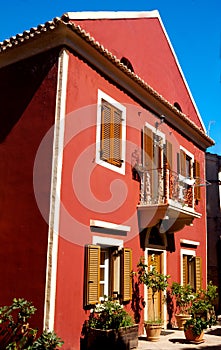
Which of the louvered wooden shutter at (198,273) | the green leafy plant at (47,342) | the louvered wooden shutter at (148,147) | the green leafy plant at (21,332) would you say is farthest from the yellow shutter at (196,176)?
the green leafy plant at (47,342)

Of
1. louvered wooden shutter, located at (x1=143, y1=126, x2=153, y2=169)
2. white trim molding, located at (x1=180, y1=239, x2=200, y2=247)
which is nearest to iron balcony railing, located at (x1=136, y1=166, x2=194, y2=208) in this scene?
louvered wooden shutter, located at (x1=143, y1=126, x2=153, y2=169)

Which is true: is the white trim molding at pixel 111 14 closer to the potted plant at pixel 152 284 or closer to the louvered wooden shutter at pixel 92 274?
the louvered wooden shutter at pixel 92 274

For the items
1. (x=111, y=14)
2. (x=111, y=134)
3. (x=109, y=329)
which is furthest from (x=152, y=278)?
(x=111, y=14)

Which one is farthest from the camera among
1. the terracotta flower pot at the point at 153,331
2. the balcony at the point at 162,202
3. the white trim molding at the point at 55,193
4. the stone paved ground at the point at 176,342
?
the balcony at the point at 162,202

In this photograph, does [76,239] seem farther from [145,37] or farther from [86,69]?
[145,37]

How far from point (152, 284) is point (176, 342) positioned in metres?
1.55

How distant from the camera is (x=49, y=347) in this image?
7.72m

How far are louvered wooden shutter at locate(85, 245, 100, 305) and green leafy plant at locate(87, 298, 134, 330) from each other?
251mm

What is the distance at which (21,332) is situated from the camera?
324 inches

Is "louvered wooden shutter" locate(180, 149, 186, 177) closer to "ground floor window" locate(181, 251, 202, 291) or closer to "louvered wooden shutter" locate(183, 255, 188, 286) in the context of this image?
"ground floor window" locate(181, 251, 202, 291)

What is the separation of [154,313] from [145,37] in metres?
8.73

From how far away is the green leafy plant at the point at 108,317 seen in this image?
29.4 feet

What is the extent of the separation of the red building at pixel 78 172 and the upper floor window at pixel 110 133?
3 centimetres

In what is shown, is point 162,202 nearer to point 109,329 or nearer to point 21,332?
point 109,329
